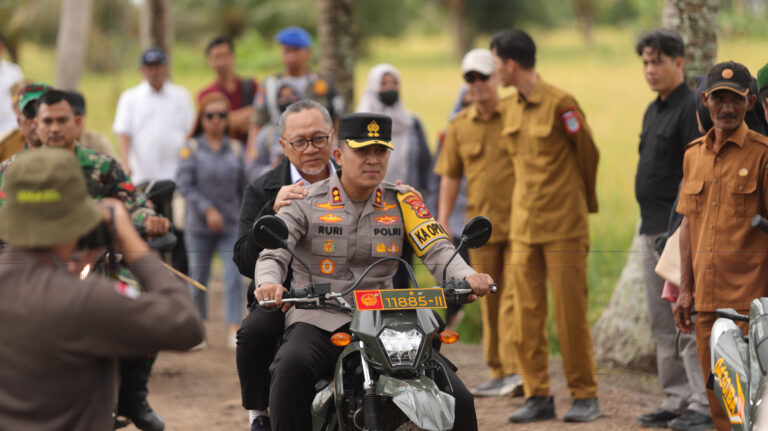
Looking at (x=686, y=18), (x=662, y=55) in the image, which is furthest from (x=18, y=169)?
(x=686, y=18)

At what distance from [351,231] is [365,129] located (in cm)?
49

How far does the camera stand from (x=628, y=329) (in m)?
8.47

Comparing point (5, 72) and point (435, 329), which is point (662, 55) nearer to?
point (435, 329)

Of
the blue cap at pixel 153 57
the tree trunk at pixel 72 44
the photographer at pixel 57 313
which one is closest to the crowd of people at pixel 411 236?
the photographer at pixel 57 313

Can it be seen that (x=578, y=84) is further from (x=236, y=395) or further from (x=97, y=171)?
(x=97, y=171)

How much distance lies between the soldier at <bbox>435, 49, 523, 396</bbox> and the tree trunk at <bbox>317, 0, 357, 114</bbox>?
4.25 metres

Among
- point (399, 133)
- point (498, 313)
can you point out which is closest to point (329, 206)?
point (498, 313)

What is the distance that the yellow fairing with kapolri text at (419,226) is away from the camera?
17.4ft

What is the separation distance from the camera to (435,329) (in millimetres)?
4672

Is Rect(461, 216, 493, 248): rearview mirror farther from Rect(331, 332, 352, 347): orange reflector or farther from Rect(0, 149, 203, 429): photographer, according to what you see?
Rect(0, 149, 203, 429): photographer

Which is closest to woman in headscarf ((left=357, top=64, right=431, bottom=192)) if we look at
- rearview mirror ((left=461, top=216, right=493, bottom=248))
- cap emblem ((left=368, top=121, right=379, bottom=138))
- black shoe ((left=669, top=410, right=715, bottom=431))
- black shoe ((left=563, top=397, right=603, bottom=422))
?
black shoe ((left=563, top=397, right=603, bottom=422))

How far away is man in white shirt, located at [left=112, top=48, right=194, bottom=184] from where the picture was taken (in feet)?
34.9

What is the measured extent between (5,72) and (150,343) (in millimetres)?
8491

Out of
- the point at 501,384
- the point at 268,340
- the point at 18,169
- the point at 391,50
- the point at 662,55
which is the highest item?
the point at 391,50
